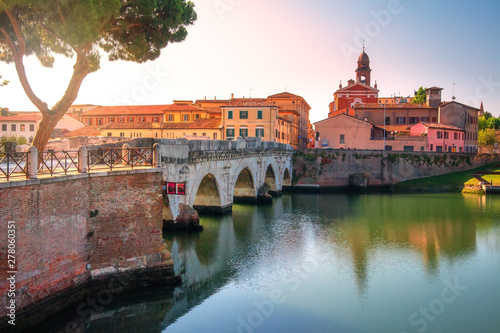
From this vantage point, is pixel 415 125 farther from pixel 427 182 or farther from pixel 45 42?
pixel 45 42

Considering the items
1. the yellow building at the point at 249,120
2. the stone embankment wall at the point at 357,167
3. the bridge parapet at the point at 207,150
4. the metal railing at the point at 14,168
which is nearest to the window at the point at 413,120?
the stone embankment wall at the point at 357,167

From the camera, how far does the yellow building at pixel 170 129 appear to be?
186 ft

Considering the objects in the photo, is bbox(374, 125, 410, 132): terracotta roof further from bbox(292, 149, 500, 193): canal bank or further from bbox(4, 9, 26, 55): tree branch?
bbox(4, 9, 26, 55): tree branch

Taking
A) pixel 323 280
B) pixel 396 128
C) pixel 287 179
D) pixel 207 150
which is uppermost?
pixel 396 128

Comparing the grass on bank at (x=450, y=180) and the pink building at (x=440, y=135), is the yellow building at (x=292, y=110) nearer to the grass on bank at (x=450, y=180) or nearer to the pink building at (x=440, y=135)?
the pink building at (x=440, y=135)

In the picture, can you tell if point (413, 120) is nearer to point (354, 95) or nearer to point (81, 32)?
point (354, 95)

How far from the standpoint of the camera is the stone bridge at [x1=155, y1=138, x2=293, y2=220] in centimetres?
2222

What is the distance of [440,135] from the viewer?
201 ft

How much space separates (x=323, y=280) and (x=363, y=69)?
244 feet

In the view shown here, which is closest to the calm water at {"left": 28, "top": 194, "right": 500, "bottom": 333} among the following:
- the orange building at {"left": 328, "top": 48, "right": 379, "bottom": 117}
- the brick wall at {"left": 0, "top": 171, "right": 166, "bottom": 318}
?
the brick wall at {"left": 0, "top": 171, "right": 166, "bottom": 318}

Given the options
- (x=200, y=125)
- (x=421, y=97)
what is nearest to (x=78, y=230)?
(x=200, y=125)

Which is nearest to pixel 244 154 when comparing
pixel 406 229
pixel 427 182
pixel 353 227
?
pixel 353 227

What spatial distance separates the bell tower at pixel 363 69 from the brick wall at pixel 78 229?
251 feet

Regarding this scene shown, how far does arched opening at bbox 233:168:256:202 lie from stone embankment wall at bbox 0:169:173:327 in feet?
69.2
